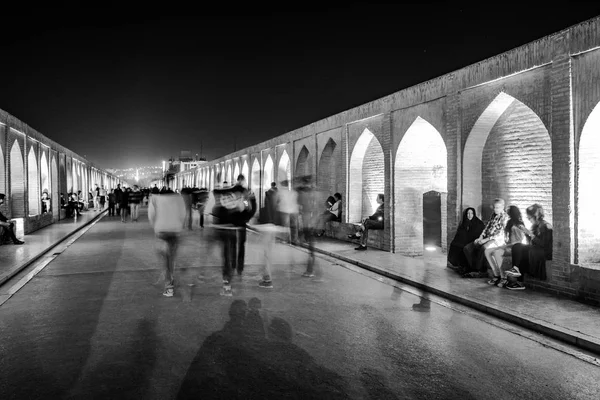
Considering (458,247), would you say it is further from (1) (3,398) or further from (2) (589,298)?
(1) (3,398)

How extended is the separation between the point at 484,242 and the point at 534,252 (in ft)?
3.06

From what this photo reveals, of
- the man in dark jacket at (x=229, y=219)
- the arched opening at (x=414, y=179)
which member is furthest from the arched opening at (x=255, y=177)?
the man in dark jacket at (x=229, y=219)

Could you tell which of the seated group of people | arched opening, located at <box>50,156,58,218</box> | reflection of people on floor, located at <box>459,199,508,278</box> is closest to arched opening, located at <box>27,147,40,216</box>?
arched opening, located at <box>50,156,58,218</box>

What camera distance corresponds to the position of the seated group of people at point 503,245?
24.9 ft

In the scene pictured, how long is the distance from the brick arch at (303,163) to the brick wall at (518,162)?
33.0 feet

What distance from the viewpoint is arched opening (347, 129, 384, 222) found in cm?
1415

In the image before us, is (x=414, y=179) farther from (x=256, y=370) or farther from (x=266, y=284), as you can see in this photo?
(x=256, y=370)

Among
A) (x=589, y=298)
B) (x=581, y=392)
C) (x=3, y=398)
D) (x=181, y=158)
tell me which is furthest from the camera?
(x=181, y=158)

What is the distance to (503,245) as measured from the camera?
814 centimetres

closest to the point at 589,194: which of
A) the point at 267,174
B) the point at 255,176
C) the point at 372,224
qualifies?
the point at 372,224

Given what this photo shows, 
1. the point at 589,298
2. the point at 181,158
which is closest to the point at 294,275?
the point at 589,298

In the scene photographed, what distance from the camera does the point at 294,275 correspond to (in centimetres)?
907

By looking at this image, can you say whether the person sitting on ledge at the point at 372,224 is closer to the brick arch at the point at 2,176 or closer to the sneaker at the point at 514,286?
the sneaker at the point at 514,286

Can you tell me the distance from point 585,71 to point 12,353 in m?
7.93
